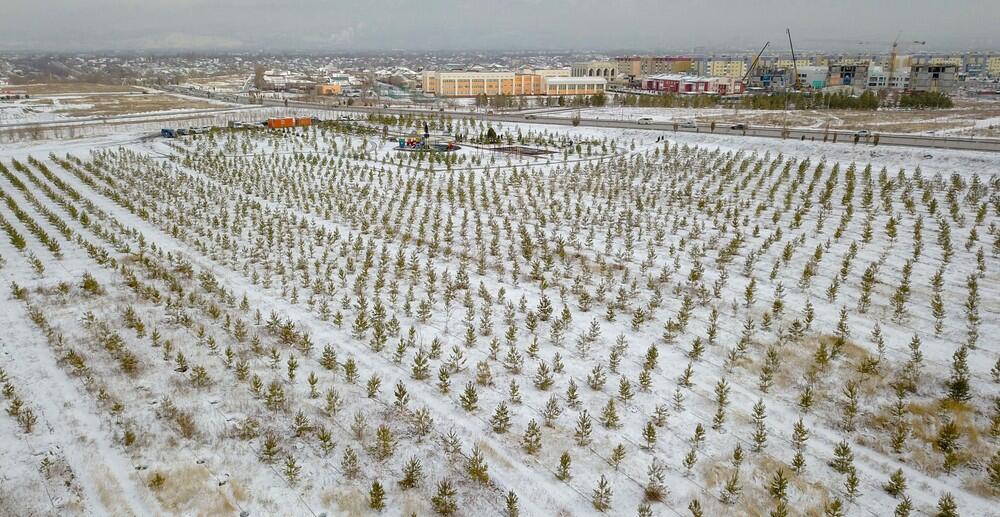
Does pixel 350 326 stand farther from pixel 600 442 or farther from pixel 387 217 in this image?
Result: pixel 387 217

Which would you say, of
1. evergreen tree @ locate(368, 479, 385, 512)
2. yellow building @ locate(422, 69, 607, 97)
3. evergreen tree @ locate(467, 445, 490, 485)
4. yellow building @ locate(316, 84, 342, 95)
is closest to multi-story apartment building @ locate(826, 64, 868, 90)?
yellow building @ locate(422, 69, 607, 97)

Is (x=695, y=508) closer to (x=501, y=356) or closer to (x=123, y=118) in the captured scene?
(x=501, y=356)

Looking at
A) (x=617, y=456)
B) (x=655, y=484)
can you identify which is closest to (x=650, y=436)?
(x=617, y=456)

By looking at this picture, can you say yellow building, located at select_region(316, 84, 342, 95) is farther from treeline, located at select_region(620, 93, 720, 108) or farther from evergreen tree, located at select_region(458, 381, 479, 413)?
evergreen tree, located at select_region(458, 381, 479, 413)

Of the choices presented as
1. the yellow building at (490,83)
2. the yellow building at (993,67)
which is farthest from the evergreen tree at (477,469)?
the yellow building at (993,67)

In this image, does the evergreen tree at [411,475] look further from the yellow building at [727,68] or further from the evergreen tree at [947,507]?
the yellow building at [727,68]
